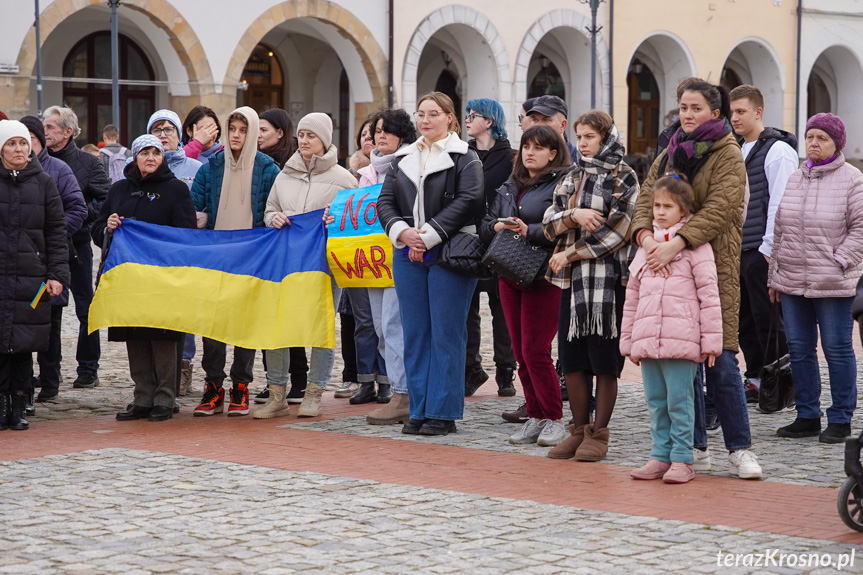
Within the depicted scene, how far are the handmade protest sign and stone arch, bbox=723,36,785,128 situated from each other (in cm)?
2764

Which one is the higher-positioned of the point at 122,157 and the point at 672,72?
the point at 672,72

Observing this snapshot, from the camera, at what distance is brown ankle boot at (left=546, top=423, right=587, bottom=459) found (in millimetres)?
7449

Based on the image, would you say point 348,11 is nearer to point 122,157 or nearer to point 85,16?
point 85,16

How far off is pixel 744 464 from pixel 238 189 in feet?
13.9

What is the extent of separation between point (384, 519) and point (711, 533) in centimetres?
142

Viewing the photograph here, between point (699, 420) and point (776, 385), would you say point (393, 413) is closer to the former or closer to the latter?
point (699, 420)

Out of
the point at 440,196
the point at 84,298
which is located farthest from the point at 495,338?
the point at 84,298

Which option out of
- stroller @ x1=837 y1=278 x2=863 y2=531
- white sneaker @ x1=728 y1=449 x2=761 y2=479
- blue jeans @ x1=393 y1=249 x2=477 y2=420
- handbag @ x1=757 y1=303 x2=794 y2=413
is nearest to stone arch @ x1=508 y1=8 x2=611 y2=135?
handbag @ x1=757 y1=303 x2=794 y2=413

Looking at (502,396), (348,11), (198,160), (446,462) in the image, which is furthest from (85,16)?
(446,462)

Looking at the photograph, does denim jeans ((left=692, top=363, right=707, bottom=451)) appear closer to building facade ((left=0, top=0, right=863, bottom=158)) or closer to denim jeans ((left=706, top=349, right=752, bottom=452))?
denim jeans ((left=706, top=349, right=752, bottom=452))

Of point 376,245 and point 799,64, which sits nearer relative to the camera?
point 376,245

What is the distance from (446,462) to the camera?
7328 millimetres

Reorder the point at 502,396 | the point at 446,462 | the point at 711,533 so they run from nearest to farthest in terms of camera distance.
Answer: the point at 711,533 → the point at 446,462 → the point at 502,396

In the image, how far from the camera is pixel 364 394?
9812mm
